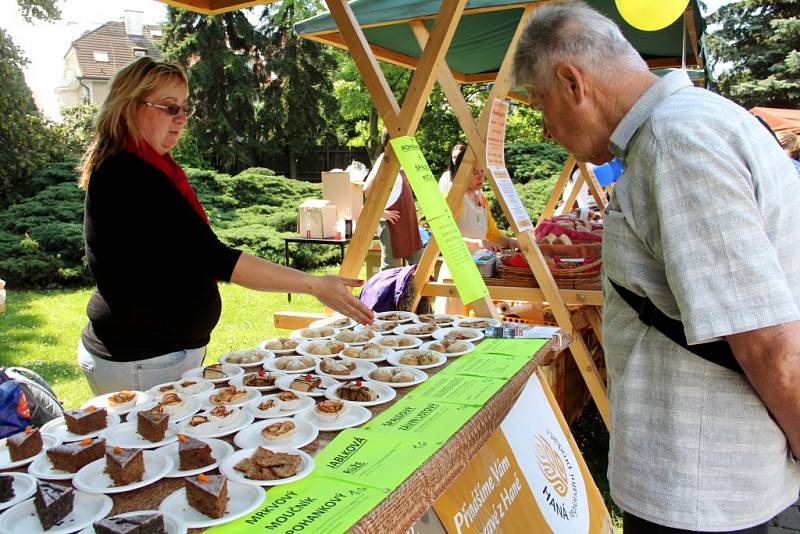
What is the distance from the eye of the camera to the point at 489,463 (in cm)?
189

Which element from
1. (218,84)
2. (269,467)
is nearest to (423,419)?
(269,467)

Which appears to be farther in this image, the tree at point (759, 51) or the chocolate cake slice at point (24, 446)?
the tree at point (759, 51)

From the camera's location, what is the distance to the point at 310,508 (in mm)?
1101

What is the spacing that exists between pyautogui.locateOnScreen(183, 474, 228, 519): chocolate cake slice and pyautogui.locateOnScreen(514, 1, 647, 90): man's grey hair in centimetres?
104

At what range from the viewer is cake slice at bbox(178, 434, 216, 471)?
127cm

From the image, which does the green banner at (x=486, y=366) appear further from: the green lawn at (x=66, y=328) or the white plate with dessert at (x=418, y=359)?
the green lawn at (x=66, y=328)

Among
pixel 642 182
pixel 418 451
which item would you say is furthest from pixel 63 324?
pixel 642 182

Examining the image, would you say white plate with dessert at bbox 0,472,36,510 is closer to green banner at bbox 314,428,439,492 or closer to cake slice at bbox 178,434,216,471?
cake slice at bbox 178,434,216,471

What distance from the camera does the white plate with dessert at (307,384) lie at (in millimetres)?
1773

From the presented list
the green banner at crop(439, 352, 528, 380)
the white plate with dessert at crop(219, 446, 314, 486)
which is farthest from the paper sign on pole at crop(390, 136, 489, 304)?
the white plate with dessert at crop(219, 446, 314, 486)

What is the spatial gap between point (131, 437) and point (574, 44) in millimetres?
1316

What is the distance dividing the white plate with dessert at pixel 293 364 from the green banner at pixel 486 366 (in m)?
0.44

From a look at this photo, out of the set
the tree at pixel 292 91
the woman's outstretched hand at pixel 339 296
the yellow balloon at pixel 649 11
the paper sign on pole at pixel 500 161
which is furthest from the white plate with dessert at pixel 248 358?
the tree at pixel 292 91

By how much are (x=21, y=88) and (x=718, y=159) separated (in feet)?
42.6
